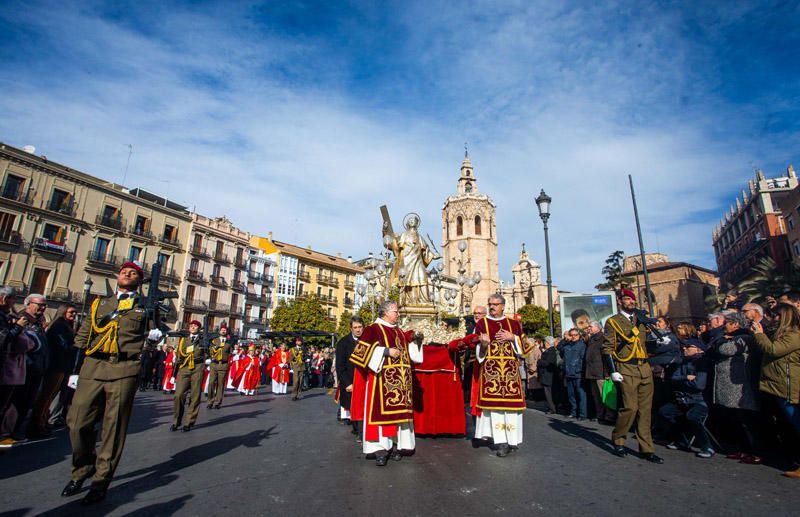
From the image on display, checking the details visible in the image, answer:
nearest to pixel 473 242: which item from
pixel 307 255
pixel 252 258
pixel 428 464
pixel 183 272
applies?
pixel 307 255

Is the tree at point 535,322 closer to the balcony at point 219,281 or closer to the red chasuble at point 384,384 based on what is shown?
the balcony at point 219,281

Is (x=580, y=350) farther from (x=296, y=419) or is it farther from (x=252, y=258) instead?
(x=252, y=258)

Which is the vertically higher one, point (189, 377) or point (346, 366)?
point (346, 366)

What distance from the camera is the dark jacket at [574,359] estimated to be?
8945mm

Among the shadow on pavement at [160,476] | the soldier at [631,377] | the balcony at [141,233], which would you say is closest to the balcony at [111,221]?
the balcony at [141,233]

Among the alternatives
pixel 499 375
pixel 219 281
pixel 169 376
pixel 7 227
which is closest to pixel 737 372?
pixel 499 375

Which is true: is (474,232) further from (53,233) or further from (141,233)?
(53,233)

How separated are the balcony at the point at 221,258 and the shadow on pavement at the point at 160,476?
37407mm

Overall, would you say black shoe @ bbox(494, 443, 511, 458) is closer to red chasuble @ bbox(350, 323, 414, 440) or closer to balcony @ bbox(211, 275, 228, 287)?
red chasuble @ bbox(350, 323, 414, 440)

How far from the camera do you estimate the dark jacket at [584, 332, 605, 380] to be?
313 inches

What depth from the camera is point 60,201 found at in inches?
1201

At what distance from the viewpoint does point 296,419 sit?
28.9 ft

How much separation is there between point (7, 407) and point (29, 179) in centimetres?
3204

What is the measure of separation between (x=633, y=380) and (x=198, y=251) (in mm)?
40841
